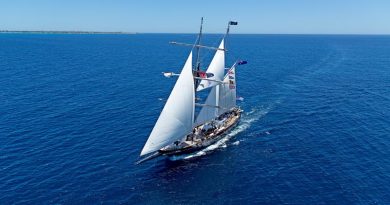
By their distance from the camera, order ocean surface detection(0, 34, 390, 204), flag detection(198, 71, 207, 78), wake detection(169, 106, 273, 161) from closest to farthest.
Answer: ocean surface detection(0, 34, 390, 204) < wake detection(169, 106, 273, 161) < flag detection(198, 71, 207, 78)

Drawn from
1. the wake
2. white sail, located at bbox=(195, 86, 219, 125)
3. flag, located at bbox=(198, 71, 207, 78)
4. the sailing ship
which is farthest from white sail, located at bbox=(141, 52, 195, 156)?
white sail, located at bbox=(195, 86, 219, 125)

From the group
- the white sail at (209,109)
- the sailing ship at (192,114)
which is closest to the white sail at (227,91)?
the sailing ship at (192,114)

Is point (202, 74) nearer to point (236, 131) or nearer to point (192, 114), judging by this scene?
point (192, 114)

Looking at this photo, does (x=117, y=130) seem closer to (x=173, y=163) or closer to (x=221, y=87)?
(x=173, y=163)

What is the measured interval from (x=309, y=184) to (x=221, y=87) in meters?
37.1

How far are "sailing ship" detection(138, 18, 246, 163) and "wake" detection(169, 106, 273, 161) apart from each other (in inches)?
41.2

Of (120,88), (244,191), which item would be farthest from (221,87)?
(120,88)

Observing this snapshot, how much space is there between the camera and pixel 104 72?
6718 inches

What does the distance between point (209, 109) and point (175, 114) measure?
17.9 m

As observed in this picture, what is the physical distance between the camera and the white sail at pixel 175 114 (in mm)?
70938

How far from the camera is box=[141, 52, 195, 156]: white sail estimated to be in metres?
70.9

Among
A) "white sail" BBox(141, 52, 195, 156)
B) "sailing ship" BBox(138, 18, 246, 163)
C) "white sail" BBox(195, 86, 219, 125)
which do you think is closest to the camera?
"white sail" BBox(141, 52, 195, 156)

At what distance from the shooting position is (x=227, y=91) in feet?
309

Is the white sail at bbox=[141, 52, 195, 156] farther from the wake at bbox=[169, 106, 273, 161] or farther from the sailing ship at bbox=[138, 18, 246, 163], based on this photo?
the wake at bbox=[169, 106, 273, 161]
